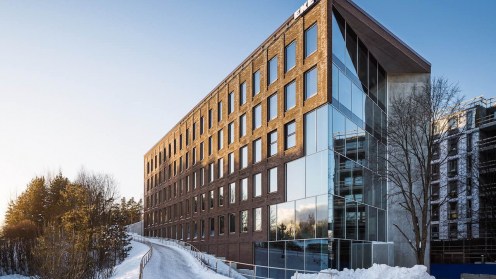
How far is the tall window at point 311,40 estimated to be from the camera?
29828mm

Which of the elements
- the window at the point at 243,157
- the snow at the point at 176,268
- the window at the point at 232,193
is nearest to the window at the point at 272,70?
the window at the point at 243,157

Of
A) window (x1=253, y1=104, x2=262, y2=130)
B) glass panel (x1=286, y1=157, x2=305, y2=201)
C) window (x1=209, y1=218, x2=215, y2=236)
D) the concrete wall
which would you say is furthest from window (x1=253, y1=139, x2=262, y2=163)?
window (x1=209, y1=218, x2=215, y2=236)

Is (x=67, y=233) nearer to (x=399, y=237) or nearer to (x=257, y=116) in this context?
(x=257, y=116)

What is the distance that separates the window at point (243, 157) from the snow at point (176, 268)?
881 cm

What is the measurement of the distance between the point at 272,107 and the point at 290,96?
3.09 meters

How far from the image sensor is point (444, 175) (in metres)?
64.5

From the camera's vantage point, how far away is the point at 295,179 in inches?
1226

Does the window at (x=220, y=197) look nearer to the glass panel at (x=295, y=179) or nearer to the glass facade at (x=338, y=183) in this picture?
the glass facade at (x=338, y=183)

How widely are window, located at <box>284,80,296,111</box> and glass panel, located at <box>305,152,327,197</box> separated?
4640 millimetres

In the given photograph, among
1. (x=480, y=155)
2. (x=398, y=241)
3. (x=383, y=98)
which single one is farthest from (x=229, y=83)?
(x=480, y=155)

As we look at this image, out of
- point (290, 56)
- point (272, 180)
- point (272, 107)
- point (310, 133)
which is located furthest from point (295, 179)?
point (290, 56)

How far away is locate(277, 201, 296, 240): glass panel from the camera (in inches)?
1215

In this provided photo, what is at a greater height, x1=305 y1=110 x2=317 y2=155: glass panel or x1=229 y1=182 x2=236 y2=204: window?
x1=305 y1=110 x2=317 y2=155: glass panel

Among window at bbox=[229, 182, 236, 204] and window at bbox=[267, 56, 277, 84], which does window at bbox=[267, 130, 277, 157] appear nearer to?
window at bbox=[267, 56, 277, 84]
